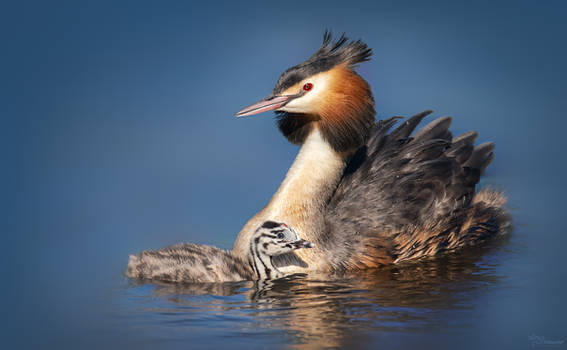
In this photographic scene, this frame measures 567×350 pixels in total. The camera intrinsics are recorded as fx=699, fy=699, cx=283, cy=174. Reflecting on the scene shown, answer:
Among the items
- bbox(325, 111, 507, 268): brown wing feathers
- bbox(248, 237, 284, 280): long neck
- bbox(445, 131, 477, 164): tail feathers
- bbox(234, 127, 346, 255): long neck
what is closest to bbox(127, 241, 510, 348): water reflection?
bbox(248, 237, 284, 280): long neck

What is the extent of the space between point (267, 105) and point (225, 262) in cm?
149

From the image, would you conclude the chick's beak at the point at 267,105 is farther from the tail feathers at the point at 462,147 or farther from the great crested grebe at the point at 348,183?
the tail feathers at the point at 462,147

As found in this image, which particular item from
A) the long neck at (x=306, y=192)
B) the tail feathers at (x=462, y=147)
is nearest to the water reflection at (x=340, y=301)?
the long neck at (x=306, y=192)

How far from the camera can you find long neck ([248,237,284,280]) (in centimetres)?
629

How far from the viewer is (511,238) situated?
7.91 metres

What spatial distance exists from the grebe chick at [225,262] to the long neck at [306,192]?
0.30m

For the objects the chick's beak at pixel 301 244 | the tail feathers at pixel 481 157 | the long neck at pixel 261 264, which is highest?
the tail feathers at pixel 481 157

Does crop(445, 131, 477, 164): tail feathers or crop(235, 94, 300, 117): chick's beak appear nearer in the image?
crop(235, 94, 300, 117): chick's beak

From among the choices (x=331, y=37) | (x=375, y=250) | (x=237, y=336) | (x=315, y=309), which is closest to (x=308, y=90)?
(x=331, y=37)

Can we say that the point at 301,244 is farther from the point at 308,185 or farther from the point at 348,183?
the point at 348,183

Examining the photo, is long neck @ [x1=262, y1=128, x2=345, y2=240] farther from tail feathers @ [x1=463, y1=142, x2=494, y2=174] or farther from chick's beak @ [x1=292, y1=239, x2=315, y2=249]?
tail feathers @ [x1=463, y1=142, x2=494, y2=174]

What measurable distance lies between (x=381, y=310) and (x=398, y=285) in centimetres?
82

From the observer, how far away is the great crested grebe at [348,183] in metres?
6.55

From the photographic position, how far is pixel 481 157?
8023mm
